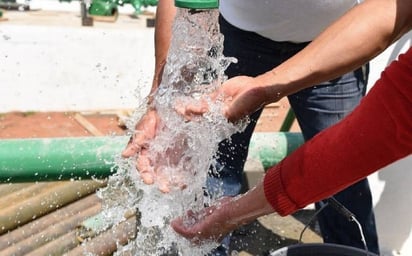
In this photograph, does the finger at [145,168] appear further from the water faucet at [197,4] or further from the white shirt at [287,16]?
the white shirt at [287,16]

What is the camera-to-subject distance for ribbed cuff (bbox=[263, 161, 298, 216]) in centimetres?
128

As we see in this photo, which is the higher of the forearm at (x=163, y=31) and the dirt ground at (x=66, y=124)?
the forearm at (x=163, y=31)

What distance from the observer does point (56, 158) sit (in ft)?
5.65

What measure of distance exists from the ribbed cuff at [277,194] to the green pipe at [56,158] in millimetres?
643

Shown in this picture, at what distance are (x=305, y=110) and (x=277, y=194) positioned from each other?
0.77 meters

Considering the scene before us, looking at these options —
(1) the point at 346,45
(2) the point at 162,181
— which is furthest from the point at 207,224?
(1) the point at 346,45

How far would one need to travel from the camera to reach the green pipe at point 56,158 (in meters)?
1.69

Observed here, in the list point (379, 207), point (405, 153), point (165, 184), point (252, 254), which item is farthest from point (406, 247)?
point (405, 153)

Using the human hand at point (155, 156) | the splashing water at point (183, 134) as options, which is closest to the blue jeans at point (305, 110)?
the splashing water at point (183, 134)

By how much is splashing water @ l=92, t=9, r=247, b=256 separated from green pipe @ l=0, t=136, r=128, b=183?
0.08 meters

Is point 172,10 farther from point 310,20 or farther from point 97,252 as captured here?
point 97,252

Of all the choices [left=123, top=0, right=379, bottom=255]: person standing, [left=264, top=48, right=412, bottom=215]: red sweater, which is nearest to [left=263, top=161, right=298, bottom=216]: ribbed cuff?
[left=264, top=48, right=412, bottom=215]: red sweater

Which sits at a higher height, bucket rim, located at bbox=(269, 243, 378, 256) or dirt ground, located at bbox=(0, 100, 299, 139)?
bucket rim, located at bbox=(269, 243, 378, 256)

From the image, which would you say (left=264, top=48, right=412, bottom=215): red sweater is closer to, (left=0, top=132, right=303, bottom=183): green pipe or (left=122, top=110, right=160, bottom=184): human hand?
(left=122, top=110, right=160, bottom=184): human hand
